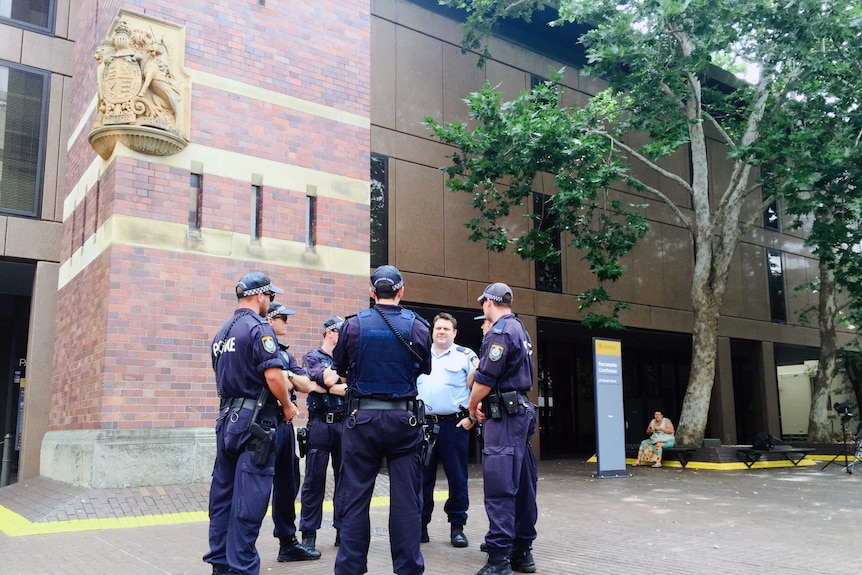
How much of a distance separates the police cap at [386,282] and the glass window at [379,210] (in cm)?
1072

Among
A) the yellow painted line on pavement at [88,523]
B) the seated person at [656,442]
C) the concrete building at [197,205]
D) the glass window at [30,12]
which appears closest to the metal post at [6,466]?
the concrete building at [197,205]

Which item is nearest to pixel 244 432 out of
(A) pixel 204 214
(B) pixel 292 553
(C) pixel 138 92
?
(B) pixel 292 553

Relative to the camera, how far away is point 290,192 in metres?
12.2

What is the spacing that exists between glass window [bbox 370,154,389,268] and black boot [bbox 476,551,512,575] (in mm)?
10830

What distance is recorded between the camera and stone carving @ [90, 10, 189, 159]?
1077 centimetres

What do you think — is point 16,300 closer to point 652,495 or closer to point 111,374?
point 111,374

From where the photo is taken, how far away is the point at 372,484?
16.9 feet

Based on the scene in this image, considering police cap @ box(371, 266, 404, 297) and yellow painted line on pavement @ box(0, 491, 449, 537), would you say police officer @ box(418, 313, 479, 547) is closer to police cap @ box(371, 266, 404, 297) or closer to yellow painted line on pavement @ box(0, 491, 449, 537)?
police cap @ box(371, 266, 404, 297)

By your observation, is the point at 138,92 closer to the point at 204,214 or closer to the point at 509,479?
the point at 204,214

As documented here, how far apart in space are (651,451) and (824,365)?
25.5 feet

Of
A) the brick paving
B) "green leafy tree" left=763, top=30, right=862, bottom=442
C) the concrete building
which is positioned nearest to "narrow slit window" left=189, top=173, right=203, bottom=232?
the concrete building

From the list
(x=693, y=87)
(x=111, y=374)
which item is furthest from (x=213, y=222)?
(x=693, y=87)

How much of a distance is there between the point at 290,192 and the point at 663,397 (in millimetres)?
19809

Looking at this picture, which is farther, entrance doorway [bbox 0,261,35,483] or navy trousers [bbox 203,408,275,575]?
entrance doorway [bbox 0,261,35,483]
